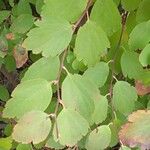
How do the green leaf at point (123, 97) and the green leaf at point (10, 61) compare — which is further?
the green leaf at point (10, 61)

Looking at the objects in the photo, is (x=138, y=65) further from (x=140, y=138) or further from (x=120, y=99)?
(x=140, y=138)

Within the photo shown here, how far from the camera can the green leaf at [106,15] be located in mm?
1007

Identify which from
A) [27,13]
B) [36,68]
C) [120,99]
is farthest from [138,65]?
[27,13]

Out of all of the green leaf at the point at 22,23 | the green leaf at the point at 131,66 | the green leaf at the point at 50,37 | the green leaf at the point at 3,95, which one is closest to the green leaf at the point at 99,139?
the green leaf at the point at 131,66

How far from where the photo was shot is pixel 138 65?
1133mm

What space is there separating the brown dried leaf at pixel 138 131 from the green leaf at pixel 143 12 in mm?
290

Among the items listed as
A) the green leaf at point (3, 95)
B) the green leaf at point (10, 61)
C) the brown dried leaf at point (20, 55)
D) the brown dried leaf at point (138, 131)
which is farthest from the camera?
the green leaf at point (3, 95)

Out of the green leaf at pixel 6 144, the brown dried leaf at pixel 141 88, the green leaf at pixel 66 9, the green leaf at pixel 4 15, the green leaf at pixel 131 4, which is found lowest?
the green leaf at pixel 6 144

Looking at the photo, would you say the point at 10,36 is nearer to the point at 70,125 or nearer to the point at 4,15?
the point at 4,15

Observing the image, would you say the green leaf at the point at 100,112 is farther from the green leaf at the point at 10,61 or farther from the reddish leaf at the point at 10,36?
the green leaf at the point at 10,61

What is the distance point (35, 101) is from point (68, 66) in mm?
341

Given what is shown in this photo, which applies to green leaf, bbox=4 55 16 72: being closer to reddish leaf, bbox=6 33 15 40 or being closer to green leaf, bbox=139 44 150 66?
reddish leaf, bbox=6 33 15 40

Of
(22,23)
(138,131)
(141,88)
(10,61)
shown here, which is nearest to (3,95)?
(10,61)

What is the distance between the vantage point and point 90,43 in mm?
958
